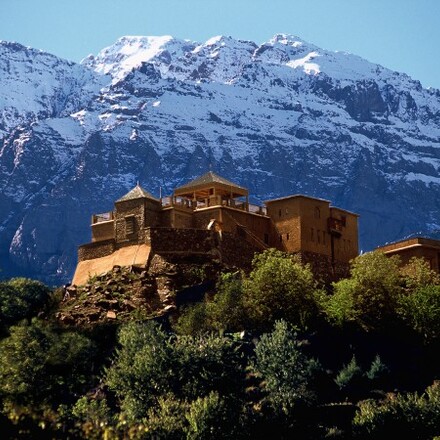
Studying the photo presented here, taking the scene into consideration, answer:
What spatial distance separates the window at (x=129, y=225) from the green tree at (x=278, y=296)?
11593mm

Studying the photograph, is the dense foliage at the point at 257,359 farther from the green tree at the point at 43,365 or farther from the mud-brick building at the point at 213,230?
the mud-brick building at the point at 213,230

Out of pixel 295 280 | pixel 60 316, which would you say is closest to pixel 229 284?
pixel 295 280

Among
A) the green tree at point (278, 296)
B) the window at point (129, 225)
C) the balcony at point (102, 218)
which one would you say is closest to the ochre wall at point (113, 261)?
the window at point (129, 225)

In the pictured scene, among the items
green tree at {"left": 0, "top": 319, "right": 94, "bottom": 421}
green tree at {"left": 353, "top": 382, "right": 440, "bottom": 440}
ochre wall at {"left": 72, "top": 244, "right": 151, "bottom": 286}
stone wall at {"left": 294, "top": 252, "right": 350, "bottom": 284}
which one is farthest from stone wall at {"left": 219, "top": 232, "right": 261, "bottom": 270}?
green tree at {"left": 353, "top": 382, "right": 440, "bottom": 440}

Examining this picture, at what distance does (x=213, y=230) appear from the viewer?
107 m

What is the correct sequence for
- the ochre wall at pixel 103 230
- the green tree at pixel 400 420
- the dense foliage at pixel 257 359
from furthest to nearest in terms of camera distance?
the ochre wall at pixel 103 230 → the green tree at pixel 400 420 → the dense foliage at pixel 257 359

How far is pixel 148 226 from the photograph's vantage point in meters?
107

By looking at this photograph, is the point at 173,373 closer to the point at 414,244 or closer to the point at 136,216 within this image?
the point at 136,216

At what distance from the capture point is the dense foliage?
86.2 meters

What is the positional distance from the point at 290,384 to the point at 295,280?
13.7 m

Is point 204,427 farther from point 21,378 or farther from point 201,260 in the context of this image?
point 201,260

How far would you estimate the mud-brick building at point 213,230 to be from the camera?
4178 inches

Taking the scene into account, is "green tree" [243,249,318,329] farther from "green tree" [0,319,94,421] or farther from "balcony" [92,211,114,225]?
"balcony" [92,211,114,225]

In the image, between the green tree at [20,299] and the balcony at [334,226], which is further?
the balcony at [334,226]
